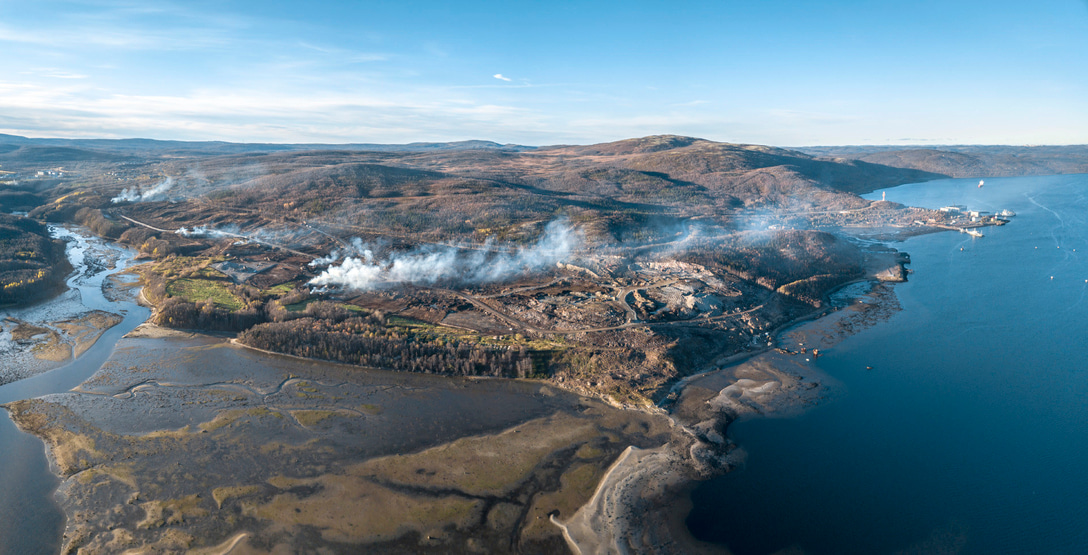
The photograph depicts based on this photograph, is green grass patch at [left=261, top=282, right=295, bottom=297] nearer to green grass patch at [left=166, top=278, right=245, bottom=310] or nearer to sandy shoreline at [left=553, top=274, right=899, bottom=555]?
green grass patch at [left=166, top=278, right=245, bottom=310]

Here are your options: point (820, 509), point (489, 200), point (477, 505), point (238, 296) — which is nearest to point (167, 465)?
point (477, 505)

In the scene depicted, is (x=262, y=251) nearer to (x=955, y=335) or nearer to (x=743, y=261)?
(x=743, y=261)

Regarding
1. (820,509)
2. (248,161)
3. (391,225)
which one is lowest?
(820,509)

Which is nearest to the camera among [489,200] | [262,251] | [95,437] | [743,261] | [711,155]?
[95,437]

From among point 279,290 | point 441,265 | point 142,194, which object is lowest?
point 279,290

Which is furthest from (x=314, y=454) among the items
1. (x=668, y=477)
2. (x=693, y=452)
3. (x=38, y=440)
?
(x=693, y=452)

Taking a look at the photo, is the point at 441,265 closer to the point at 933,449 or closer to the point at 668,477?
the point at 668,477

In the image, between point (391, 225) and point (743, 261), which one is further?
point (391, 225)
